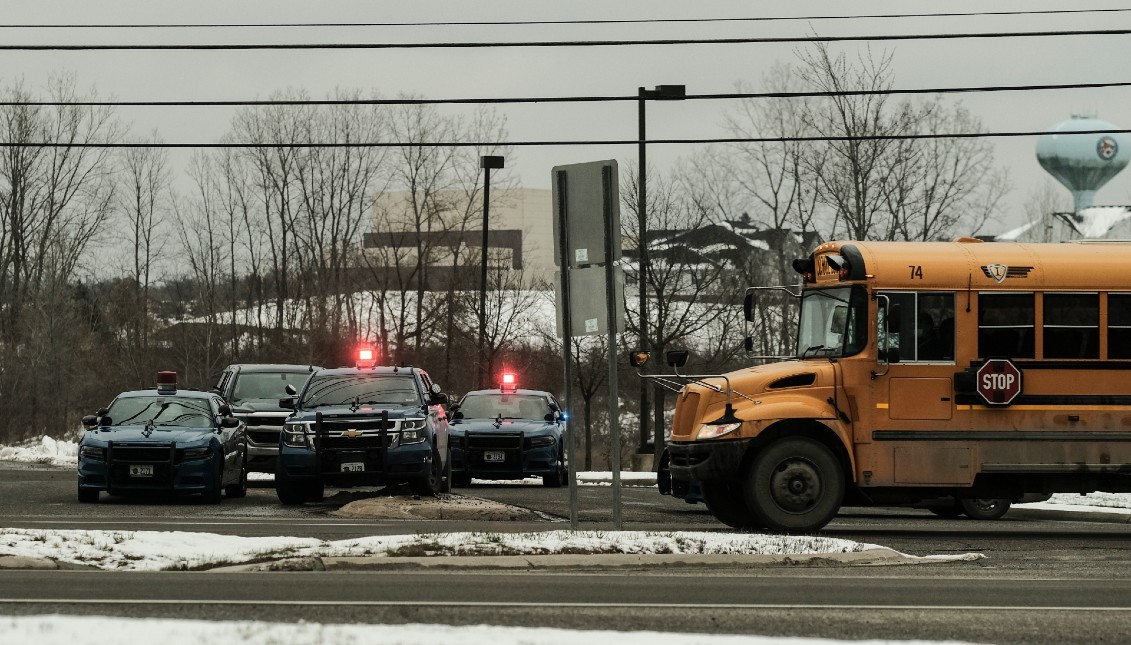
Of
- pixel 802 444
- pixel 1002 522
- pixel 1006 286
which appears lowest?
pixel 1002 522

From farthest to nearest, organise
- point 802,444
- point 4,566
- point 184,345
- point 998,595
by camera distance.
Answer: point 184,345 < point 802,444 < point 4,566 < point 998,595

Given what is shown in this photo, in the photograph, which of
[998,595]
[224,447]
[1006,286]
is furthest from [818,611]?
[224,447]

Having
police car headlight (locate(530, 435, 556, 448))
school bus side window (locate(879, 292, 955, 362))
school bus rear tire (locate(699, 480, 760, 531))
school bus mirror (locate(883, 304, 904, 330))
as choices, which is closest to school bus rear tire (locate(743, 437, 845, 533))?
school bus rear tire (locate(699, 480, 760, 531))

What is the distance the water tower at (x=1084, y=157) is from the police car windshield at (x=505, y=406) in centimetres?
8024

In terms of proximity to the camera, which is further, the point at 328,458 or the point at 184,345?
the point at 184,345

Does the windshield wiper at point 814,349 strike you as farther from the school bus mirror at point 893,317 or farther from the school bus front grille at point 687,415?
the school bus front grille at point 687,415

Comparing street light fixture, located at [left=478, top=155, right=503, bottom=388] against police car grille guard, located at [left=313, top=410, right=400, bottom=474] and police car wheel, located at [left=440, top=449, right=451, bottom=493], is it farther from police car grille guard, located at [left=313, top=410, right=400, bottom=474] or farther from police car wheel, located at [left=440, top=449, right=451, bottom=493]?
police car grille guard, located at [left=313, top=410, right=400, bottom=474]

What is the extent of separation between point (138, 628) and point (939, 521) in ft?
46.6

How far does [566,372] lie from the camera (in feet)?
48.0

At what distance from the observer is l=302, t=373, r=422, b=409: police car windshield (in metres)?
21.4

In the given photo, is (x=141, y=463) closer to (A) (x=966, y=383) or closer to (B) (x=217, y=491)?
(B) (x=217, y=491)

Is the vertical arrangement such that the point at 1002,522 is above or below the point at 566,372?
below

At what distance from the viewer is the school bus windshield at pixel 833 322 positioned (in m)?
16.1

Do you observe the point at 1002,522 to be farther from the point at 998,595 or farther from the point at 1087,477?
the point at 998,595
